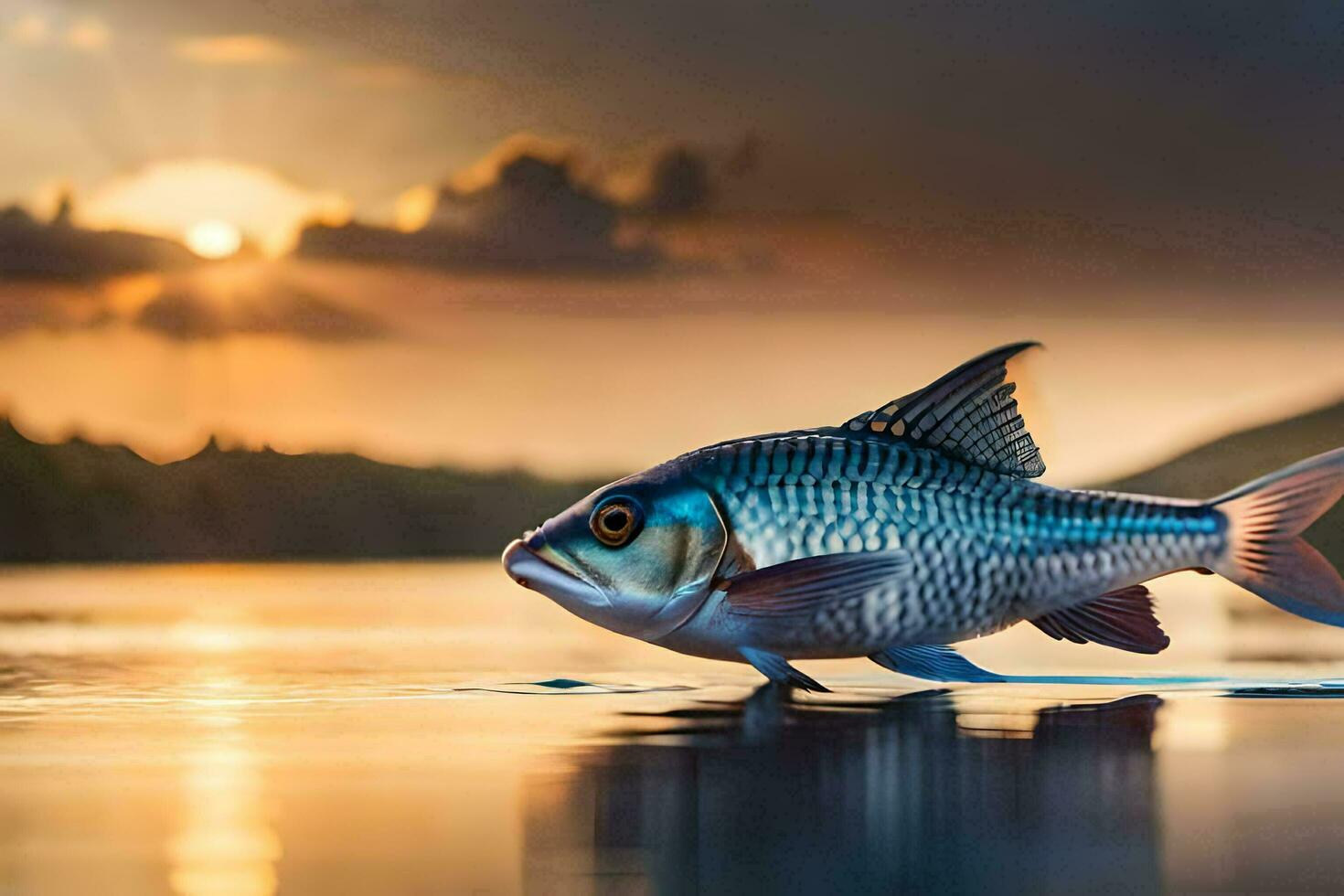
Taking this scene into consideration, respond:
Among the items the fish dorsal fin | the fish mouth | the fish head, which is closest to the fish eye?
the fish head

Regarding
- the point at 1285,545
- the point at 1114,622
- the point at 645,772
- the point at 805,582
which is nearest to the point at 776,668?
the point at 805,582

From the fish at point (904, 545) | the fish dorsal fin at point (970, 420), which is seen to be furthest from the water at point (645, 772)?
the fish dorsal fin at point (970, 420)

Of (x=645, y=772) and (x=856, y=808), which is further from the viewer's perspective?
(x=645, y=772)

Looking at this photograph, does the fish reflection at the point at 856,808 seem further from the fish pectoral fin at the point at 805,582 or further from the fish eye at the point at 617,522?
the fish eye at the point at 617,522

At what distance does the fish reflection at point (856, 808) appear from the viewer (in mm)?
3680

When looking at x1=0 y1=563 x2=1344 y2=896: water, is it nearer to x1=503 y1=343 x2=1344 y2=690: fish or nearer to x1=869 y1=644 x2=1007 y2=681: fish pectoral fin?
x1=869 y1=644 x2=1007 y2=681: fish pectoral fin

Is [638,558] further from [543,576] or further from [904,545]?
[904,545]

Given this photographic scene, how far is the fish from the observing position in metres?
6.29

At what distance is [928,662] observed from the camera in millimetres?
6375

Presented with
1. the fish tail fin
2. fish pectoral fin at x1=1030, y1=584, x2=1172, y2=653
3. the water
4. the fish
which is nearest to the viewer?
the water

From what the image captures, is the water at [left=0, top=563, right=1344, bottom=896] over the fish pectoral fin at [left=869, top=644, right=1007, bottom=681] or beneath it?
beneath

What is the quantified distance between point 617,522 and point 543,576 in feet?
1.01

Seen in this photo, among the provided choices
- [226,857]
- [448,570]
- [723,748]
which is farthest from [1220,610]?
[448,570]

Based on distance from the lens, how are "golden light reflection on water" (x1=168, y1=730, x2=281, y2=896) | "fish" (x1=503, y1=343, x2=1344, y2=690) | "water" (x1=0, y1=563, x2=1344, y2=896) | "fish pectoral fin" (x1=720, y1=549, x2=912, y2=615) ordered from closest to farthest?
"golden light reflection on water" (x1=168, y1=730, x2=281, y2=896)
"water" (x1=0, y1=563, x2=1344, y2=896)
"fish pectoral fin" (x1=720, y1=549, x2=912, y2=615)
"fish" (x1=503, y1=343, x2=1344, y2=690)
